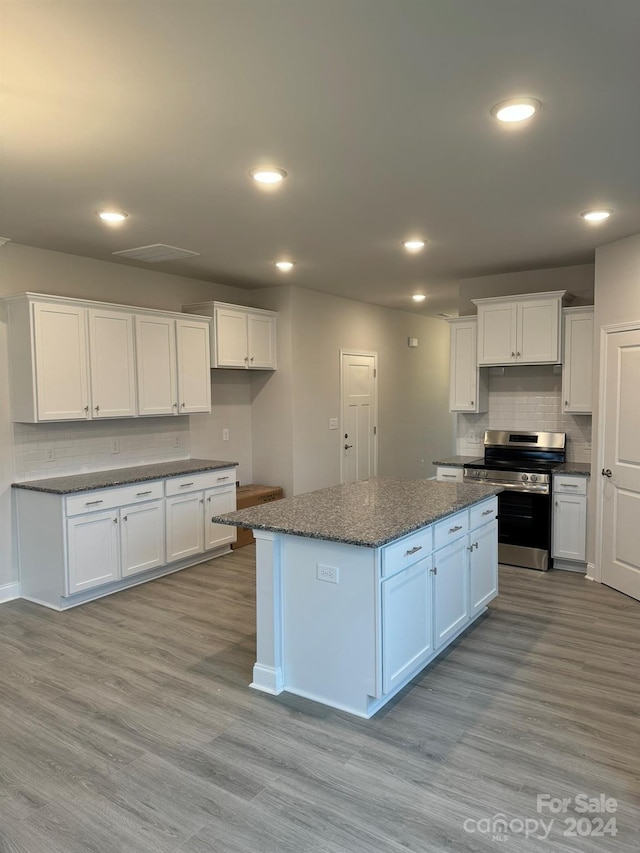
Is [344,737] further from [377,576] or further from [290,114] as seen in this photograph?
[290,114]

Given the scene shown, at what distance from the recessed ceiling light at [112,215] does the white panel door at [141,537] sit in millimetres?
2155

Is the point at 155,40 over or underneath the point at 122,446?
over

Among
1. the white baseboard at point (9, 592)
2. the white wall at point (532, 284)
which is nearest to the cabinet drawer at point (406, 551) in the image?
the white baseboard at point (9, 592)

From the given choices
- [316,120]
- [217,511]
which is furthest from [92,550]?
[316,120]

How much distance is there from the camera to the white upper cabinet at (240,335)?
5719mm

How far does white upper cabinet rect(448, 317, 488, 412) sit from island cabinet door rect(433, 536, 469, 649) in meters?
2.39

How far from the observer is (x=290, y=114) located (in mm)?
2381

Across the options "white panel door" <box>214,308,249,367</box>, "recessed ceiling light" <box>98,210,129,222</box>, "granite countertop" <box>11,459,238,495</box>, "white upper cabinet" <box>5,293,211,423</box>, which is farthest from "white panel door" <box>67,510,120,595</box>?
"recessed ceiling light" <box>98,210,129,222</box>

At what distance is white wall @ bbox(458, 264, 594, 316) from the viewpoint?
17.6ft

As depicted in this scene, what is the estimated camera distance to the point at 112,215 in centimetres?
371

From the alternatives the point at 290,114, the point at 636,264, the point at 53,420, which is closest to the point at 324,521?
the point at 290,114

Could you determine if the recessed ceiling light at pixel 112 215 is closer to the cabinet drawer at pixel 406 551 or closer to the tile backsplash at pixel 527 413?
the cabinet drawer at pixel 406 551

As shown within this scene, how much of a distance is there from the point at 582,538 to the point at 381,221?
10.2 feet

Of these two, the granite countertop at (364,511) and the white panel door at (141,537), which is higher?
the granite countertop at (364,511)
